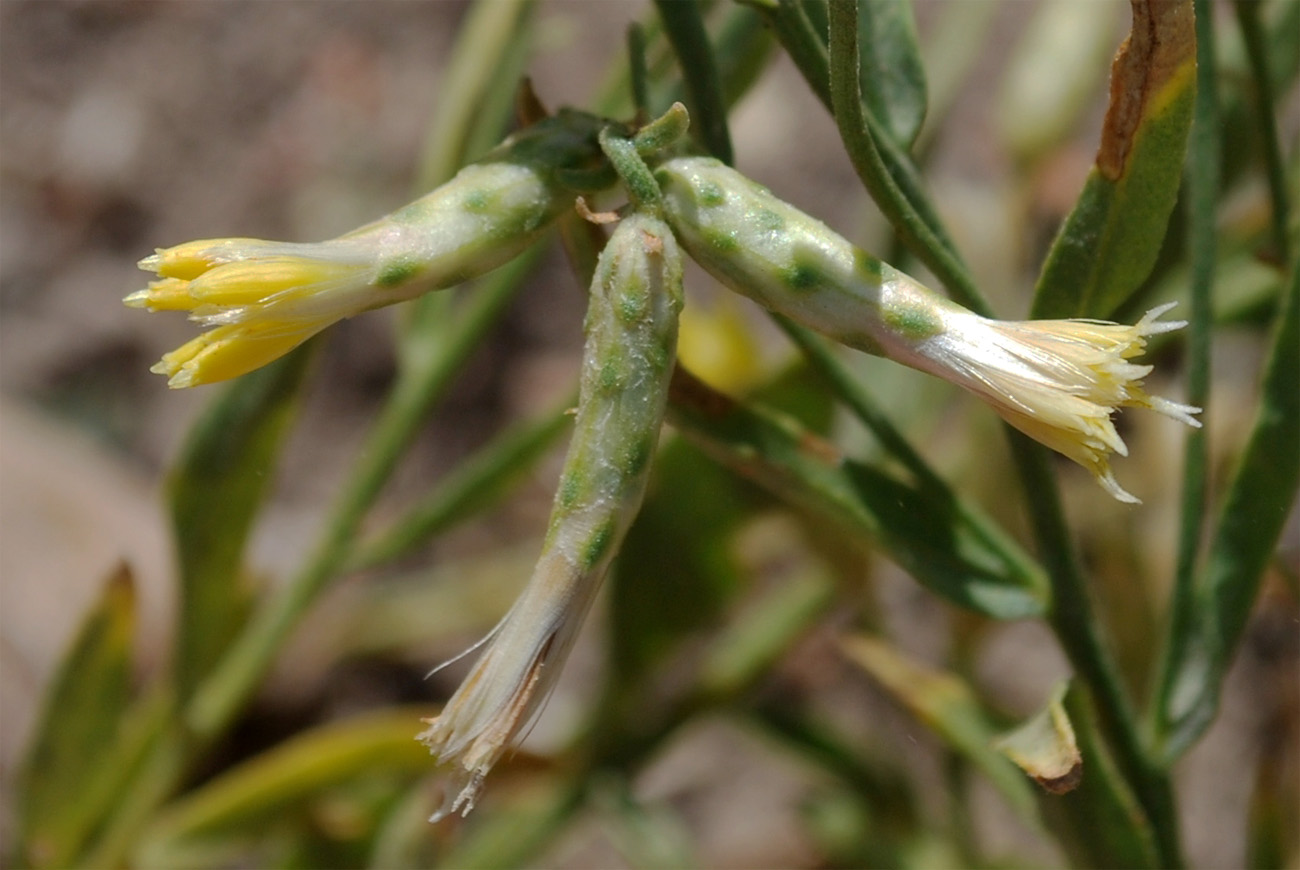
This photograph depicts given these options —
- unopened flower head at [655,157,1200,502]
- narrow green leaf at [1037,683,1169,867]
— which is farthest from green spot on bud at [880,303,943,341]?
narrow green leaf at [1037,683,1169,867]

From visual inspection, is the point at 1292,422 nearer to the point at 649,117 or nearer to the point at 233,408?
the point at 649,117

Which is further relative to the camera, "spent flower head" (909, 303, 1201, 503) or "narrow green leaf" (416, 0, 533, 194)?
"narrow green leaf" (416, 0, 533, 194)

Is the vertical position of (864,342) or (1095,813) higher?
(864,342)

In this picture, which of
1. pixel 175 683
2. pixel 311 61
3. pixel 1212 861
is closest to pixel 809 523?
pixel 175 683

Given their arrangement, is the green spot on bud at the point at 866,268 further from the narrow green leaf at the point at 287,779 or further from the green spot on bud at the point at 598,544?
the narrow green leaf at the point at 287,779

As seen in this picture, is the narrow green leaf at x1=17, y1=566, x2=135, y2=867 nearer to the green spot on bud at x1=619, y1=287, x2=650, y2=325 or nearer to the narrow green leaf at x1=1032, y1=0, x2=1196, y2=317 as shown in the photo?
the green spot on bud at x1=619, y1=287, x2=650, y2=325

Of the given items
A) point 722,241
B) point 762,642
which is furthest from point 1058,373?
point 762,642

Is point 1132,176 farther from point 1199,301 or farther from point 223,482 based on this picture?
point 223,482
